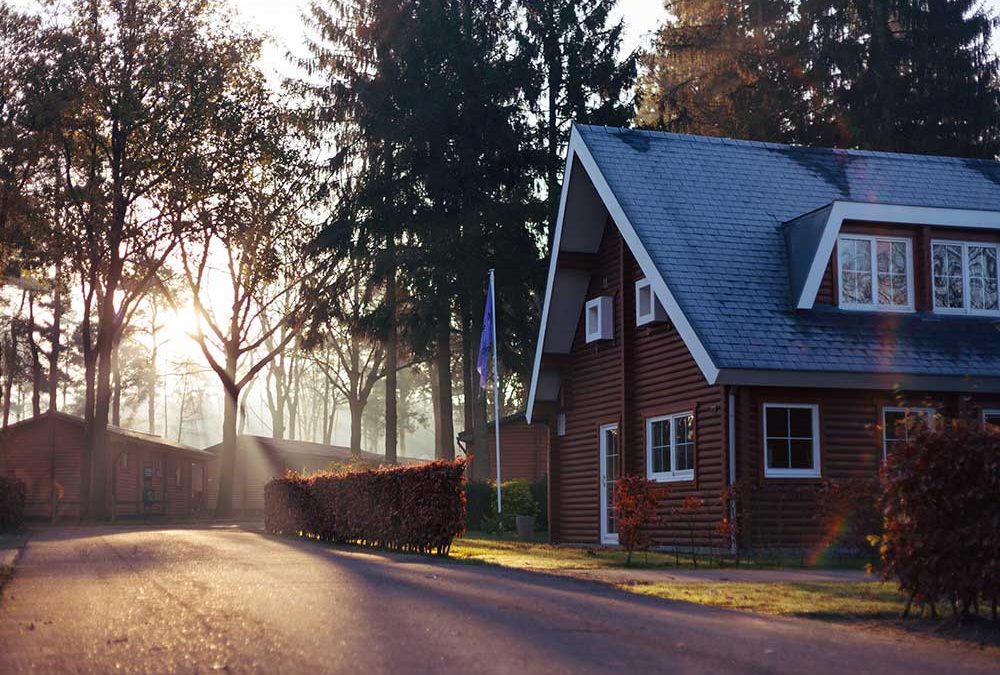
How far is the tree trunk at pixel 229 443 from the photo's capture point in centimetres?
5559

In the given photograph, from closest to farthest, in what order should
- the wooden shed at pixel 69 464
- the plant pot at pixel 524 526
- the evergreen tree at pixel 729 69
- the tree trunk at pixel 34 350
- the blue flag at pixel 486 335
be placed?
the plant pot at pixel 524 526, the blue flag at pixel 486 335, the evergreen tree at pixel 729 69, the wooden shed at pixel 69 464, the tree trunk at pixel 34 350

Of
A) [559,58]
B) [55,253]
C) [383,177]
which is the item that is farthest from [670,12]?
[55,253]

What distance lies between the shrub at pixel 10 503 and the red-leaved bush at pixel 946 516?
1266 inches

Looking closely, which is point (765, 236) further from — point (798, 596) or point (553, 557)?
point (798, 596)

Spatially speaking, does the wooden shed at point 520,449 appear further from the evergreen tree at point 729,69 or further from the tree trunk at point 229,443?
the tree trunk at point 229,443

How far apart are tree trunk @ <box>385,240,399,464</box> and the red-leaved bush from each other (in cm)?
3237

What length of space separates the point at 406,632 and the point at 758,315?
14.0 m

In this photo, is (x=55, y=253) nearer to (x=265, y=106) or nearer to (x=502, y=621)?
(x=265, y=106)

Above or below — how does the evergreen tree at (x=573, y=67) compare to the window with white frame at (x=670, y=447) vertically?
above

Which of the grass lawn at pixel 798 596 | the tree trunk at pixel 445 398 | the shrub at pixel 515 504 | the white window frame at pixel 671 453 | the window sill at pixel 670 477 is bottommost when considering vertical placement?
the grass lawn at pixel 798 596

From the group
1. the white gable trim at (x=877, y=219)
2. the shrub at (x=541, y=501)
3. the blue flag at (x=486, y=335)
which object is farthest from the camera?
the shrub at (x=541, y=501)

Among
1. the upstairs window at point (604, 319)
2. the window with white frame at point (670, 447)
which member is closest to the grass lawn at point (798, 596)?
the window with white frame at point (670, 447)

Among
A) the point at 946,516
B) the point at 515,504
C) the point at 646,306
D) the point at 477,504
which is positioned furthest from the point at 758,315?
the point at 477,504

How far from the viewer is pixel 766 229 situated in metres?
24.4
